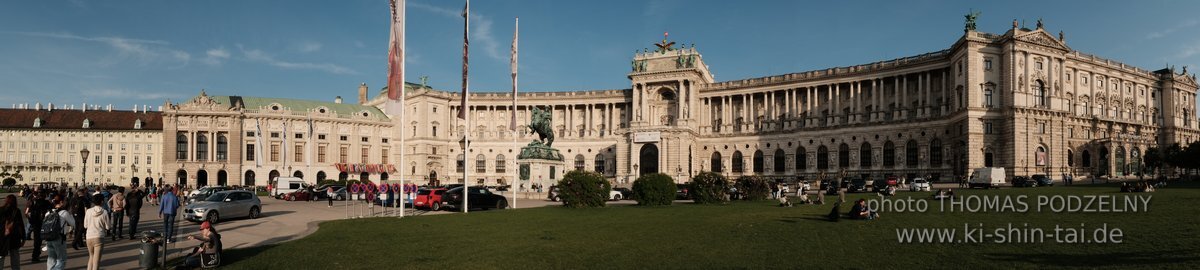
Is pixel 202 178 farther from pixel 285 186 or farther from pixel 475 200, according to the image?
pixel 475 200

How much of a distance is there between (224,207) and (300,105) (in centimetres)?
7425

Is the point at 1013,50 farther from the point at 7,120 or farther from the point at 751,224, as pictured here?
the point at 7,120

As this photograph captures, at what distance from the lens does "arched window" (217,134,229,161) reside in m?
92.0

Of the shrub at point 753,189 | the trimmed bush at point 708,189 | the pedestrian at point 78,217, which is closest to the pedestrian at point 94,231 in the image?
the pedestrian at point 78,217

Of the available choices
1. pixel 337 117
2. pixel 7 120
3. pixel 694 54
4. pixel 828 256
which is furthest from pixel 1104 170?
pixel 7 120

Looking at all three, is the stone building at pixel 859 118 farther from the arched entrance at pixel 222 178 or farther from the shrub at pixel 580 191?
the shrub at pixel 580 191

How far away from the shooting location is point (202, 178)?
91.3 metres

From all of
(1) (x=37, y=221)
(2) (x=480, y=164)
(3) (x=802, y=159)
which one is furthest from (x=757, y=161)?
(1) (x=37, y=221)

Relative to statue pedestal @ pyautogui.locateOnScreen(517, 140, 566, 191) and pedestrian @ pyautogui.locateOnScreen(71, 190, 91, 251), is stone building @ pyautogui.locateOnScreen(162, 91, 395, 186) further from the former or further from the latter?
pedestrian @ pyautogui.locateOnScreen(71, 190, 91, 251)

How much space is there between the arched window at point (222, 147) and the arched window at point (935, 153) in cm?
8666

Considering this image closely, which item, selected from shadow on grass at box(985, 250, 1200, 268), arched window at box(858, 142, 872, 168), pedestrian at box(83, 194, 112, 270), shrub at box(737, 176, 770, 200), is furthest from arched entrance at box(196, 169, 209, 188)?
shadow on grass at box(985, 250, 1200, 268)

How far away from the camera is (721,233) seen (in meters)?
20.7

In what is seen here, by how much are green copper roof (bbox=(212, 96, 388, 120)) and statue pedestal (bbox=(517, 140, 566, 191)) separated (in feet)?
189

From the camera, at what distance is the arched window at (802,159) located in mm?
83750
